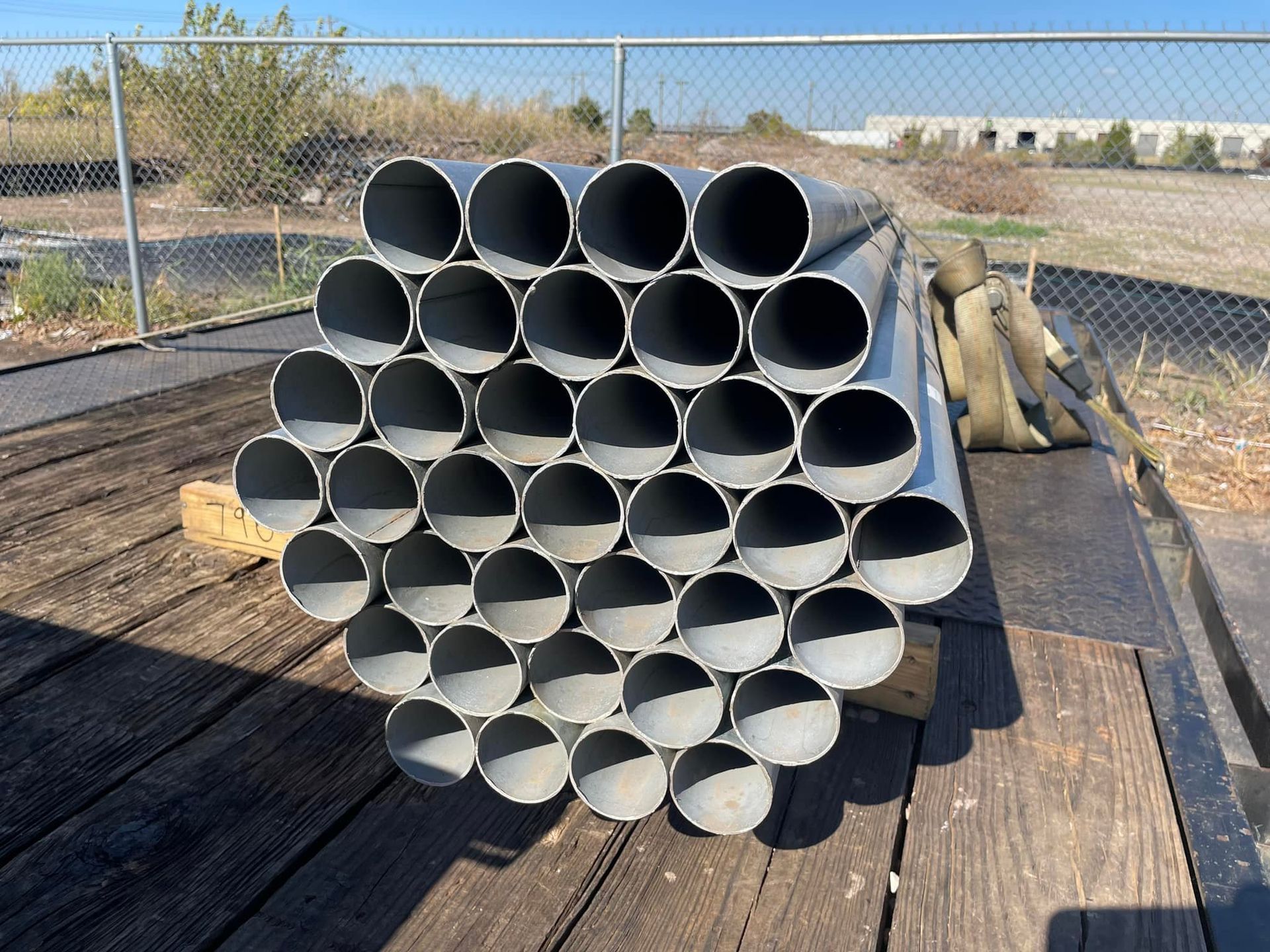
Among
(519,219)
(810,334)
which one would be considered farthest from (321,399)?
(810,334)

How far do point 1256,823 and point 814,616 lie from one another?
1.25 metres

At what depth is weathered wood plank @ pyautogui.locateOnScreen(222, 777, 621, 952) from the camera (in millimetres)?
1698

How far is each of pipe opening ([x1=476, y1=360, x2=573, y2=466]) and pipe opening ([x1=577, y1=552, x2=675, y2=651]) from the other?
27cm

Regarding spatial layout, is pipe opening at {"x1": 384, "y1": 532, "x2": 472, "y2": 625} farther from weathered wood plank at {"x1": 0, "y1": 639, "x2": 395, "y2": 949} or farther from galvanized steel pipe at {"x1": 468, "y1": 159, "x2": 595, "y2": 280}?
galvanized steel pipe at {"x1": 468, "y1": 159, "x2": 595, "y2": 280}

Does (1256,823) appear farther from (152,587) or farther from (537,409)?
(152,587)

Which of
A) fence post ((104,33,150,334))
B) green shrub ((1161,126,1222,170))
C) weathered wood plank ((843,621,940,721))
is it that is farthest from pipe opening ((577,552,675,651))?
green shrub ((1161,126,1222,170))

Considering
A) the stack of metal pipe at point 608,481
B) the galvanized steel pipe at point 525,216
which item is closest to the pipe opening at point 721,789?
the stack of metal pipe at point 608,481

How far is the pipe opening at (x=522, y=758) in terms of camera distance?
201 centimetres

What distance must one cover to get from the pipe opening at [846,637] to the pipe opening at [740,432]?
26 centimetres

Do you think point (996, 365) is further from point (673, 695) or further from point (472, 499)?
point (472, 499)

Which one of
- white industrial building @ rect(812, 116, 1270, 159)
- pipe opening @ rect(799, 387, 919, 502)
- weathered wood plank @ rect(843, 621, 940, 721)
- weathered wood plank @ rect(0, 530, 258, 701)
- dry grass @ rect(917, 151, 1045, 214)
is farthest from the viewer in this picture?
dry grass @ rect(917, 151, 1045, 214)

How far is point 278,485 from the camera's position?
2197 millimetres

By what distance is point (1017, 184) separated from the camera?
2034 cm

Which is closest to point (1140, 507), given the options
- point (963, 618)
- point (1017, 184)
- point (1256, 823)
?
point (963, 618)
